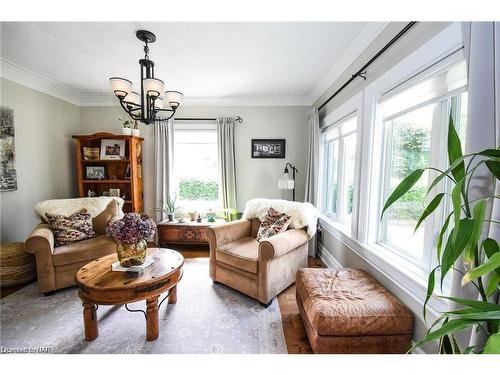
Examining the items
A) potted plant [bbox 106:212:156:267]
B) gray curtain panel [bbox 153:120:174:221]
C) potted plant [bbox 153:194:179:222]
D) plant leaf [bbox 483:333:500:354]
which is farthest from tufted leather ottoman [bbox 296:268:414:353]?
gray curtain panel [bbox 153:120:174:221]

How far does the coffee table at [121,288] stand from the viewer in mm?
1382

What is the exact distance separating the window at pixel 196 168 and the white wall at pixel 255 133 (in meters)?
0.35

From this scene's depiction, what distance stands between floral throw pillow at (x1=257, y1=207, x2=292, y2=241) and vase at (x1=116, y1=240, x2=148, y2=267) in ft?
4.10

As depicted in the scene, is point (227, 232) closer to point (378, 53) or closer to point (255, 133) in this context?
point (255, 133)

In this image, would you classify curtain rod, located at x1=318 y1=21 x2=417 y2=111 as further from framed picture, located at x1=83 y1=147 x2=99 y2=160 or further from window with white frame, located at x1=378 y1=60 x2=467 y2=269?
framed picture, located at x1=83 y1=147 x2=99 y2=160

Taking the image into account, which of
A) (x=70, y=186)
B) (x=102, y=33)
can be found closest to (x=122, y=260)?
(x=102, y=33)

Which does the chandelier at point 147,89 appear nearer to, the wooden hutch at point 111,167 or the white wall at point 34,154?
the wooden hutch at point 111,167

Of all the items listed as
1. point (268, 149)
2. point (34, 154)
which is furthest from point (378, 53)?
point (34, 154)

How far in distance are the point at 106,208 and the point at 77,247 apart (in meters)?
0.66

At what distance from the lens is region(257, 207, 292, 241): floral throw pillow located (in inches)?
91.5

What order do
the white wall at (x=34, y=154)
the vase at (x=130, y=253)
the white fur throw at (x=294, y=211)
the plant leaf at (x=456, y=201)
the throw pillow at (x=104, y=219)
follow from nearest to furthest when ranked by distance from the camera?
the plant leaf at (x=456, y=201) → the vase at (x=130, y=253) → the white fur throw at (x=294, y=211) → the white wall at (x=34, y=154) → the throw pillow at (x=104, y=219)

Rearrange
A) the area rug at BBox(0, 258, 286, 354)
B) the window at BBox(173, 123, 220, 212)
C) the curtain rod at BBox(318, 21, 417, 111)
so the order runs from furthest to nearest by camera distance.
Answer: the window at BBox(173, 123, 220, 212) → the area rug at BBox(0, 258, 286, 354) → the curtain rod at BBox(318, 21, 417, 111)

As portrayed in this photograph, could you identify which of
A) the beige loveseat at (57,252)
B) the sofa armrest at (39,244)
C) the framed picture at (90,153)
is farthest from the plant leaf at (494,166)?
the framed picture at (90,153)
